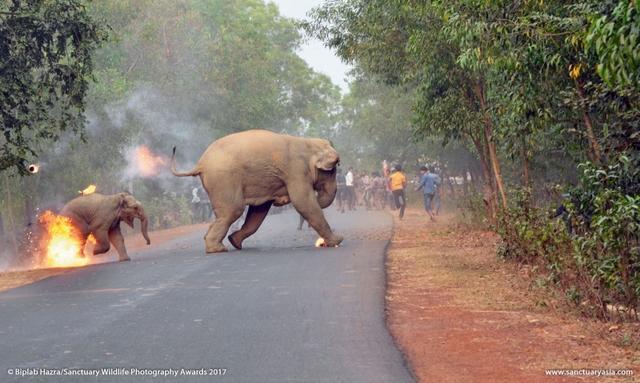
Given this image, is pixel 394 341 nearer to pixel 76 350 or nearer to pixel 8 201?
pixel 76 350

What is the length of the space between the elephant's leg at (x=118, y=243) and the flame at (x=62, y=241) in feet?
2.06

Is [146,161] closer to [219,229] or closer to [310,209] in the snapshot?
[219,229]

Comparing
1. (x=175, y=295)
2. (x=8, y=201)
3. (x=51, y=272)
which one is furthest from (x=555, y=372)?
(x=8, y=201)

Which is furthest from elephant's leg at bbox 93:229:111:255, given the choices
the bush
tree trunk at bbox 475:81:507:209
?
the bush

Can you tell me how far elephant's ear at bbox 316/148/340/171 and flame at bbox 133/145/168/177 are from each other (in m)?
15.9

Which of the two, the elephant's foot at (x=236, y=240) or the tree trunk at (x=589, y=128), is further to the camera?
the elephant's foot at (x=236, y=240)

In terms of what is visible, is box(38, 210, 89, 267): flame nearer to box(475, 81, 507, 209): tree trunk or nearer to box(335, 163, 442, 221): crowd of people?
box(475, 81, 507, 209): tree trunk

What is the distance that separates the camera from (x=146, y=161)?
112 feet

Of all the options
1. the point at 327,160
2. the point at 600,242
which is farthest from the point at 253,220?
the point at 600,242

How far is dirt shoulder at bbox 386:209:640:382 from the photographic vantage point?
695 centimetres

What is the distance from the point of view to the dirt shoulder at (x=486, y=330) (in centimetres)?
695

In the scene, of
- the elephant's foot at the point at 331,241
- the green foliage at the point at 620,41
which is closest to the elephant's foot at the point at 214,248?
the elephant's foot at the point at 331,241

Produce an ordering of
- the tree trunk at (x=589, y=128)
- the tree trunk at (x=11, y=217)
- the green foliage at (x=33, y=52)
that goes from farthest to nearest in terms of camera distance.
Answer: the tree trunk at (x=11, y=217)
the green foliage at (x=33, y=52)
the tree trunk at (x=589, y=128)

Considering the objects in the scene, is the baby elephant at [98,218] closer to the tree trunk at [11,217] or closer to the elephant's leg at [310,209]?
the elephant's leg at [310,209]
